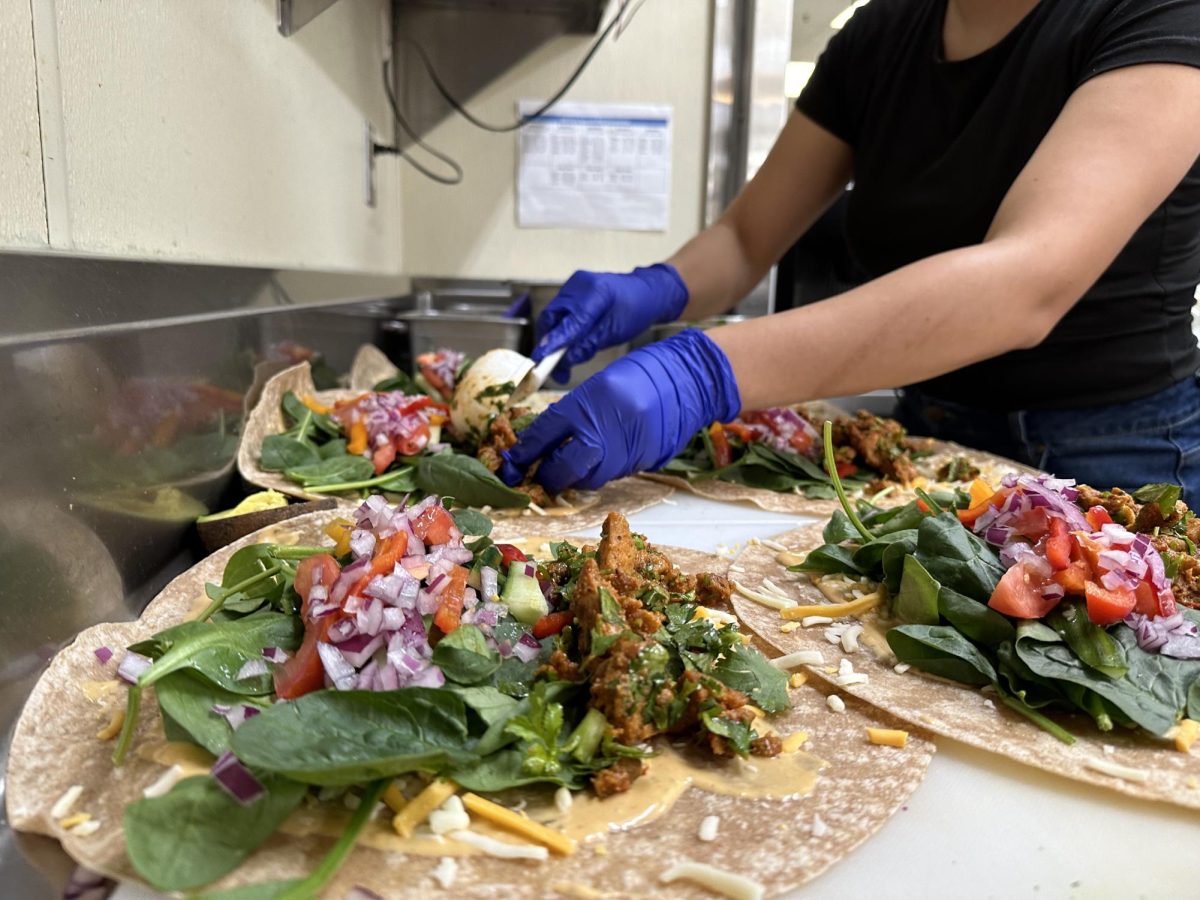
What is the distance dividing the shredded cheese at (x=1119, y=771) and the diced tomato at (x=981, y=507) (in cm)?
46

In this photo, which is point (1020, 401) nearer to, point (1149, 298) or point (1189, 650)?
point (1149, 298)

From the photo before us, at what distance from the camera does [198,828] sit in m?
0.68

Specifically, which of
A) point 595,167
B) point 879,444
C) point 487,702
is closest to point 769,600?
point 487,702

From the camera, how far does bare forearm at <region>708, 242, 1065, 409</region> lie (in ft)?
5.41

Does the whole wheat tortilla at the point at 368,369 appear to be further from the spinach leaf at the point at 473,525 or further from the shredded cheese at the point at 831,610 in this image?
the shredded cheese at the point at 831,610

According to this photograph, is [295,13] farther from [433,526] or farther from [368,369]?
[433,526]

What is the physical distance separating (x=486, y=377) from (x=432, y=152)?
92.7 inches

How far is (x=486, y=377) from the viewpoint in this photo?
6.61ft

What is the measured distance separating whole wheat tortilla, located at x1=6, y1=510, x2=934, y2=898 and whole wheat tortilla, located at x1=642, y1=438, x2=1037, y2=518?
898mm

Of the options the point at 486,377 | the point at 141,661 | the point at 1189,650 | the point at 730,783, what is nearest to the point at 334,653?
the point at 141,661

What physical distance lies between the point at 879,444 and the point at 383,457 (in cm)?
123

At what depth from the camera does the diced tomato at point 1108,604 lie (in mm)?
1021

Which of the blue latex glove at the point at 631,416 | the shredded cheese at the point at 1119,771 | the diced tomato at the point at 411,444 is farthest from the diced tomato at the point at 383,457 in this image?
the shredded cheese at the point at 1119,771

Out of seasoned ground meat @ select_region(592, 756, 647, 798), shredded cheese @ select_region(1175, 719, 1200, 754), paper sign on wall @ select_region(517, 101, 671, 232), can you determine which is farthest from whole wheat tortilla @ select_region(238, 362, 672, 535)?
paper sign on wall @ select_region(517, 101, 671, 232)
